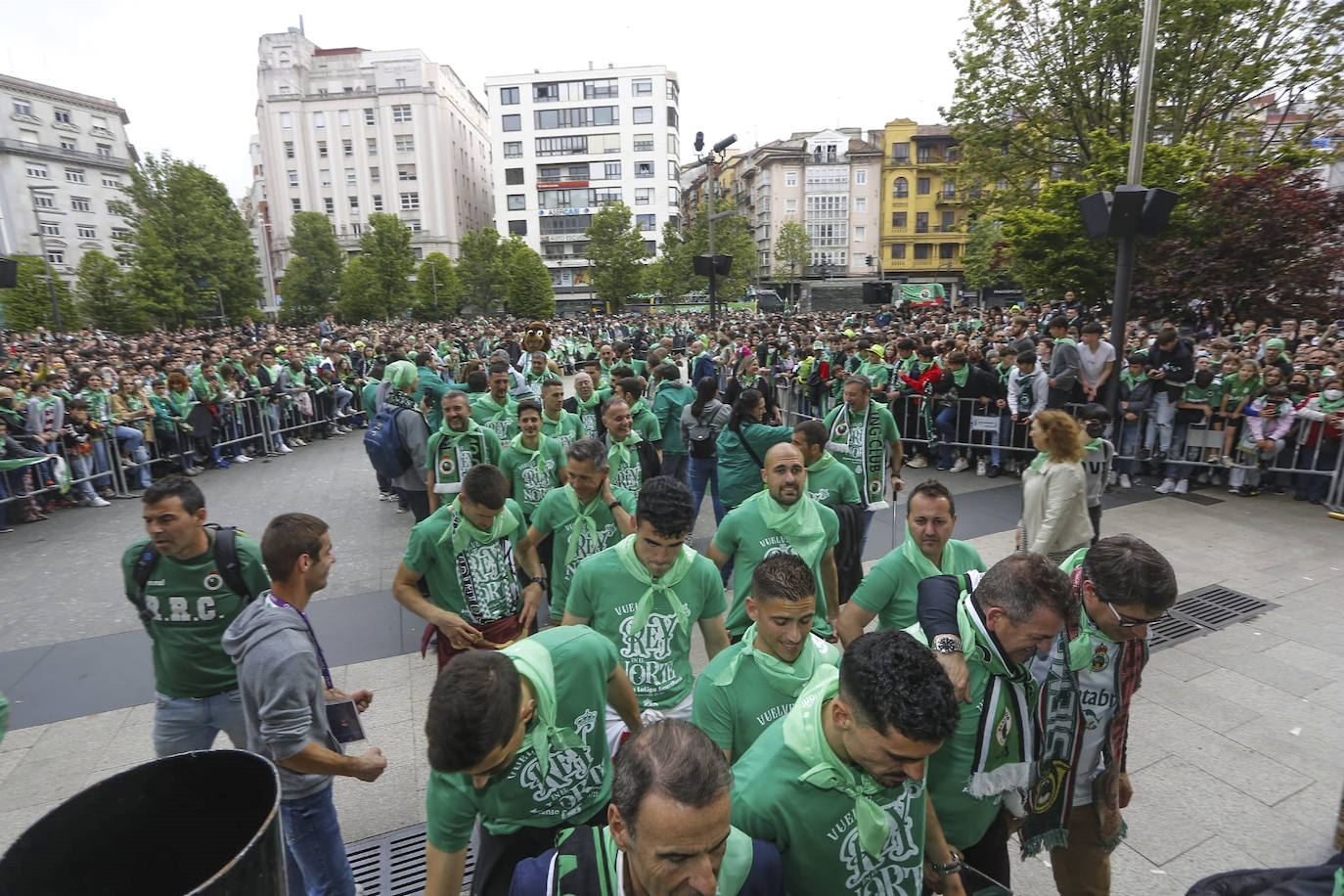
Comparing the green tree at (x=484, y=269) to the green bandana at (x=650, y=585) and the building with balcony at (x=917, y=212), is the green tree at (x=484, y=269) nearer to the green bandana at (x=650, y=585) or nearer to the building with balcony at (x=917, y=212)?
the building with balcony at (x=917, y=212)

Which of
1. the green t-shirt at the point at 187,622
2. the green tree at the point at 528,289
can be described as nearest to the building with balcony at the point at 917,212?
the green tree at the point at 528,289

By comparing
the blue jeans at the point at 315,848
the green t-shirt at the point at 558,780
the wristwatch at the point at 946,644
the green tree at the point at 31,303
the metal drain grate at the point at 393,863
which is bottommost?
the metal drain grate at the point at 393,863

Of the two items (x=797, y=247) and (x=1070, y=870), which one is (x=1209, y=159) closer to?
(x=1070, y=870)

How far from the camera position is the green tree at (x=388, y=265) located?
51.3 meters

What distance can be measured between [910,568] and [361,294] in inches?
2149

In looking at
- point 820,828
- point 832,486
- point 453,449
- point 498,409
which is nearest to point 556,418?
point 498,409

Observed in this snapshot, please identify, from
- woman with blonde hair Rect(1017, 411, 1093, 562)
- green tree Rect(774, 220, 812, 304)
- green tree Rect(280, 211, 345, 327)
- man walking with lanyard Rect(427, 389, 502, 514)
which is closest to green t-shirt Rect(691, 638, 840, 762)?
woman with blonde hair Rect(1017, 411, 1093, 562)

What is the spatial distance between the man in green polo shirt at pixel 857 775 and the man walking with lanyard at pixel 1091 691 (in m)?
0.54

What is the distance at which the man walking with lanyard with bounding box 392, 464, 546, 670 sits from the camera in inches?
148

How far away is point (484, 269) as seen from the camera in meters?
59.3

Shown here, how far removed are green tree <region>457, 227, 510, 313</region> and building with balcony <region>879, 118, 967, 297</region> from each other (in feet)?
114

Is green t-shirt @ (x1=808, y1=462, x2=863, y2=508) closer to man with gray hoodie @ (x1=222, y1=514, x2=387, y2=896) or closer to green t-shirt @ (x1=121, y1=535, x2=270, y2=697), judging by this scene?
man with gray hoodie @ (x1=222, y1=514, x2=387, y2=896)

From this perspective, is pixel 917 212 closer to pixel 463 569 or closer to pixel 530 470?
pixel 530 470

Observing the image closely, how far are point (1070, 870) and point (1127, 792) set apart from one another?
40 centimetres
